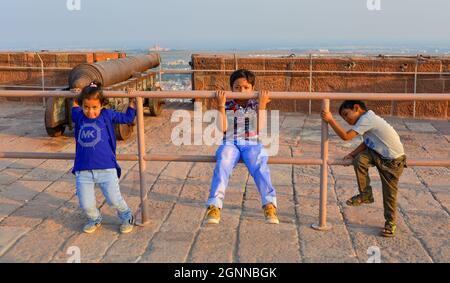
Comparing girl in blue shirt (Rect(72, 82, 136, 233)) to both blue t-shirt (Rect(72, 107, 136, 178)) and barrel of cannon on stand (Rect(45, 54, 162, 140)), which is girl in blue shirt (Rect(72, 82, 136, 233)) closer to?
blue t-shirt (Rect(72, 107, 136, 178))

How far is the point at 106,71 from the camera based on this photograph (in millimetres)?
8727

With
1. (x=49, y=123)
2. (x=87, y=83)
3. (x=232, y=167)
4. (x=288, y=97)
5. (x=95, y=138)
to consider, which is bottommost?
(x=49, y=123)

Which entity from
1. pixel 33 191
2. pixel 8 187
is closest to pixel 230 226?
pixel 33 191

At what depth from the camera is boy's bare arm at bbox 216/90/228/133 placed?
12.8 ft

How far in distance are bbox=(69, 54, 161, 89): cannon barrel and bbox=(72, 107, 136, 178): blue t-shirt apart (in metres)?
4.04

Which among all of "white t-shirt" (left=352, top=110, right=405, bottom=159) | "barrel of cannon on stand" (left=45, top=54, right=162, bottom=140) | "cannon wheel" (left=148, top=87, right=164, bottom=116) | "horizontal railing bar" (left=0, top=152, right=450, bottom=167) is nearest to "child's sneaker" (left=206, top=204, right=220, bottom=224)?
"horizontal railing bar" (left=0, top=152, right=450, bottom=167)

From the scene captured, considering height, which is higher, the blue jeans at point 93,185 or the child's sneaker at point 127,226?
the blue jeans at point 93,185

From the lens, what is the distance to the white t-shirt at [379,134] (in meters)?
3.92

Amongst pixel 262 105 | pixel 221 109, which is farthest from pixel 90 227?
pixel 262 105

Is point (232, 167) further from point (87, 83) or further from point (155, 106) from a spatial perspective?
point (155, 106)

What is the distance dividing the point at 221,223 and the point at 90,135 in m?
1.30

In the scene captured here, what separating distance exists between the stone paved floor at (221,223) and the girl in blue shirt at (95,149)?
275 mm

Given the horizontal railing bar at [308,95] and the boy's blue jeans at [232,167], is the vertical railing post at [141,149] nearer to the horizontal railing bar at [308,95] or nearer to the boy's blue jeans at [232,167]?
the horizontal railing bar at [308,95]

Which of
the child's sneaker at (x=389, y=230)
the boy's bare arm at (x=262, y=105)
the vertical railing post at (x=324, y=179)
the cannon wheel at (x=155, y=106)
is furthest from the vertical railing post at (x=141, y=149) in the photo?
the cannon wheel at (x=155, y=106)
